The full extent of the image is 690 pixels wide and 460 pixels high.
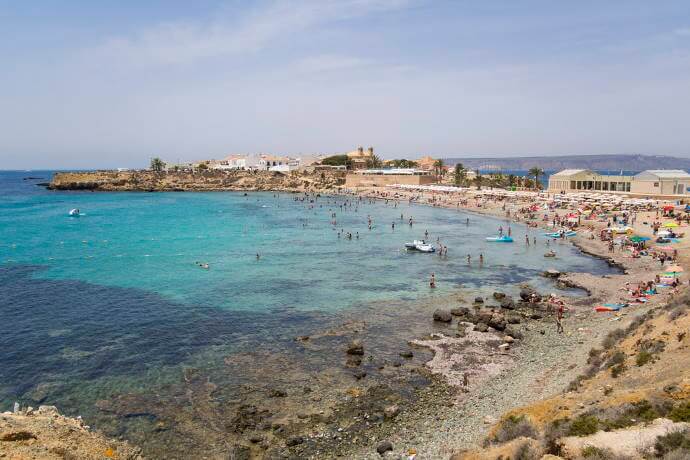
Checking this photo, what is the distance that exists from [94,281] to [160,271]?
533 cm

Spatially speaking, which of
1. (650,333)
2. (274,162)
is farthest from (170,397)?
(274,162)

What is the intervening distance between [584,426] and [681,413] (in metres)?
2.00

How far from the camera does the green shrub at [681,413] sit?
9.97 m

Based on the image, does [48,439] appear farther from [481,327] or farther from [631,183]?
[631,183]

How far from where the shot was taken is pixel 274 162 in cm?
18762

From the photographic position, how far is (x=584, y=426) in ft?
34.3

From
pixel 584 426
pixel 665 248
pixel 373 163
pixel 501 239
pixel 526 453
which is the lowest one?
pixel 501 239

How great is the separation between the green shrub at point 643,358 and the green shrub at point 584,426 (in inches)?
227

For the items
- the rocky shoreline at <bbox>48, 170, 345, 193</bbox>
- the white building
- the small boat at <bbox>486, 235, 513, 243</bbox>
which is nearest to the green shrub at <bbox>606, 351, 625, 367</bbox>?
the small boat at <bbox>486, 235, 513, 243</bbox>

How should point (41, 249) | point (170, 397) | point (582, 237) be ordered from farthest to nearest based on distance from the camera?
point (582, 237), point (41, 249), point (170, 397)

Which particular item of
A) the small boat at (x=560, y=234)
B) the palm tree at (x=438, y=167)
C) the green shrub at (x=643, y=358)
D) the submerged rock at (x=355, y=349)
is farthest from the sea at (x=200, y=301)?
the palm tree at (x=438, y=167)

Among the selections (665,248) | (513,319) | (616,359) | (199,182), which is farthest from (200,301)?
(199,182)

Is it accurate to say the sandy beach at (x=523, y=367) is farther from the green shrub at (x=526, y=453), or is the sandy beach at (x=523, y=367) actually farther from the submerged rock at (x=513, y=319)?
the green shrub at (x=526, y=453)

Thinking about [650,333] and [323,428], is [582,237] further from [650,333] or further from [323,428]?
[323,428]
